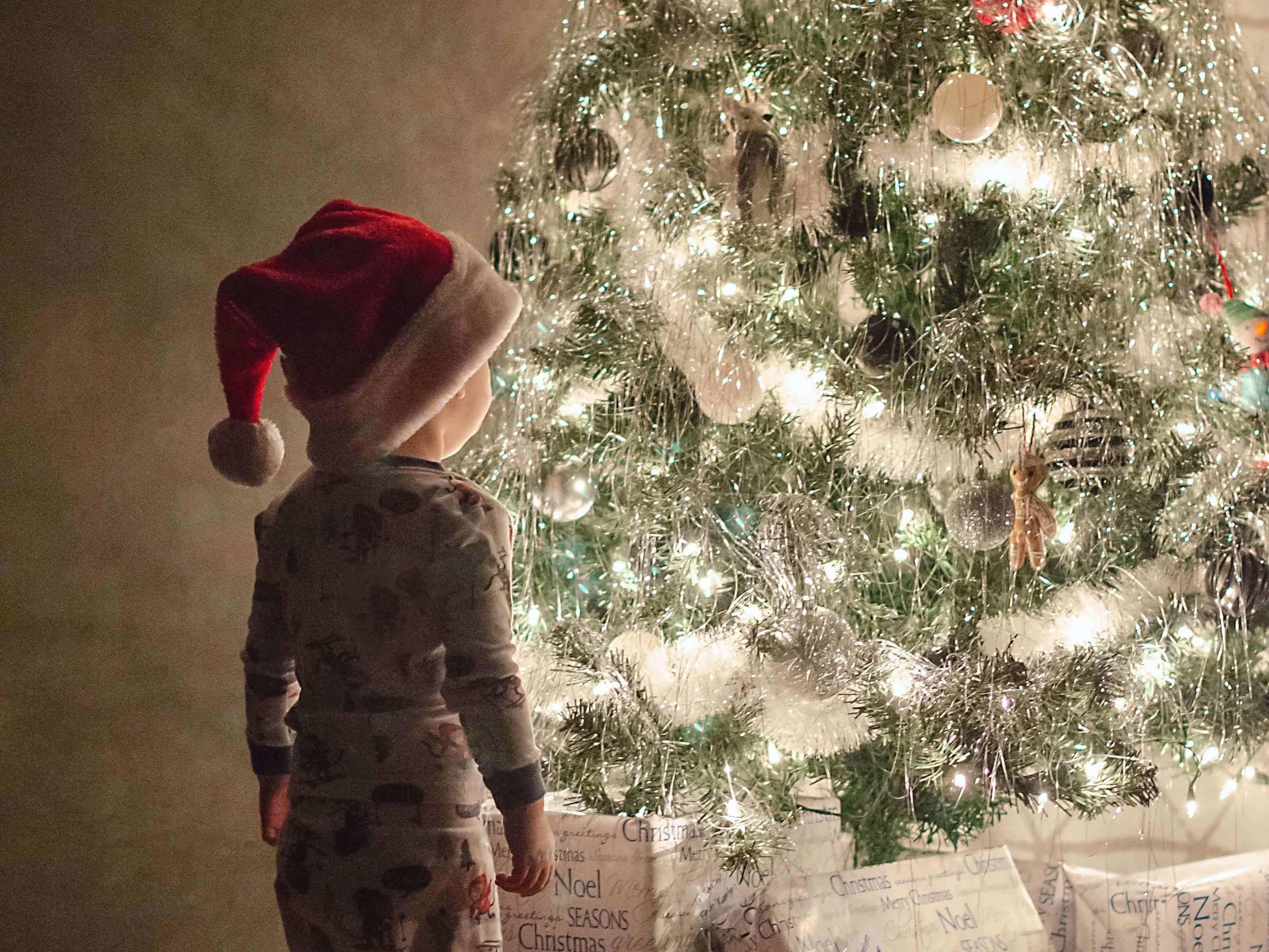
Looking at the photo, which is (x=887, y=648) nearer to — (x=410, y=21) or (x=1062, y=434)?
(x=1062, y=434)

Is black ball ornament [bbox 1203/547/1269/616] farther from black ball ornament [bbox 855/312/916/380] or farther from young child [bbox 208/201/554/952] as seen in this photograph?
young child [bbox 208/201/554/952]

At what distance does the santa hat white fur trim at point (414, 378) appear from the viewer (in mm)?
694

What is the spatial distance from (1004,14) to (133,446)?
1187mm

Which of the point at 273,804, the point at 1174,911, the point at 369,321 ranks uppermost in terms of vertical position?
the point at 369,321

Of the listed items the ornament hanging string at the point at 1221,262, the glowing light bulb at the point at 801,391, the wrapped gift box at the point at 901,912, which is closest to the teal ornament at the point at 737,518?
the glowing light bulb at the point at 801,391

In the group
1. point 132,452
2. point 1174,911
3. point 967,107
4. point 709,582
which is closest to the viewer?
point 967,107

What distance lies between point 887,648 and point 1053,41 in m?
0.65

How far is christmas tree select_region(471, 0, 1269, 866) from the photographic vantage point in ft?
3.22

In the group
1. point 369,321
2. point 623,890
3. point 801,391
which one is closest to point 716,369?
point 801,391

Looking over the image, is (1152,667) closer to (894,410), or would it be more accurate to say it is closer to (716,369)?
(894,410)

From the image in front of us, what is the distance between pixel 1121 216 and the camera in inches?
42.3

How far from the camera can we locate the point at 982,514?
3.18 ft

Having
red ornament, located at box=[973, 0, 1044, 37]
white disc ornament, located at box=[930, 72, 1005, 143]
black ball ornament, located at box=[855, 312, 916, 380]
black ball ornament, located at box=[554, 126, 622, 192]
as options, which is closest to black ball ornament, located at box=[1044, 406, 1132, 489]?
black ball ornament, located at box=[855, 312, 916, 380]

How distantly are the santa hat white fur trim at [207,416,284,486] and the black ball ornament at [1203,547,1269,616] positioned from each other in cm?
96
